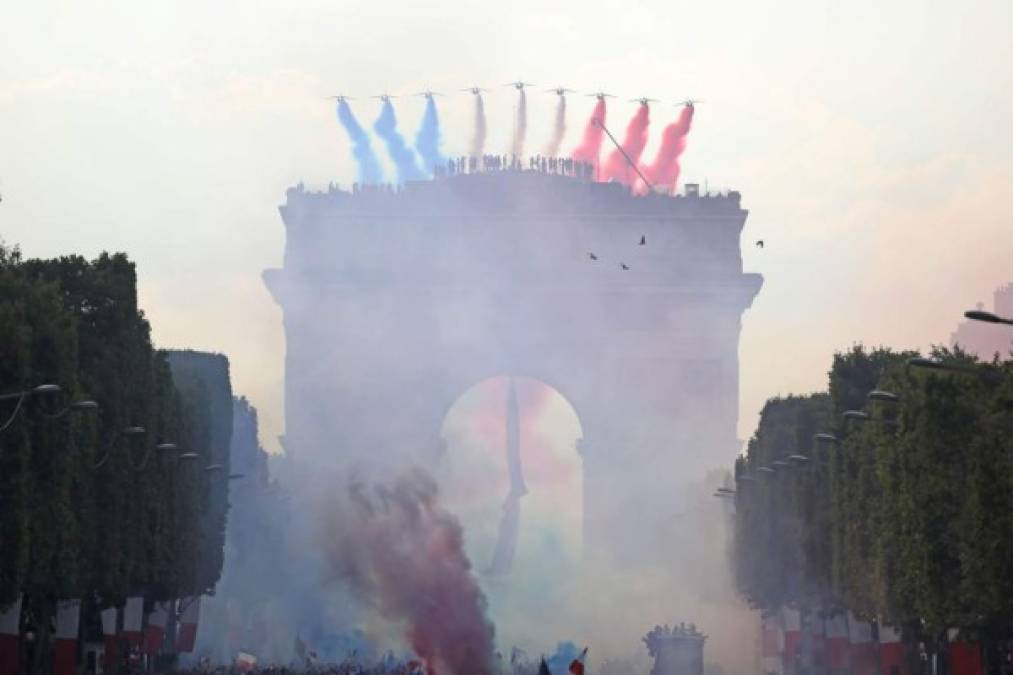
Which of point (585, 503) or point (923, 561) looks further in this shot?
point (585, 503)

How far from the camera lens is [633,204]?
151 m

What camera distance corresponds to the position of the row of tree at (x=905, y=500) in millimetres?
61406

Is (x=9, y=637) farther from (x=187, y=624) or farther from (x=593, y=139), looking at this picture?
(x=593, y=139)

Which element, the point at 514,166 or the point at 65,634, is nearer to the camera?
the point at 65,634

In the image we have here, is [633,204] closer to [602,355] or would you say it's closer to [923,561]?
A: [602,355]

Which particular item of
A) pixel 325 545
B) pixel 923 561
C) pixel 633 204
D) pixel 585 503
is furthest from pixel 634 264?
pixel 923 561

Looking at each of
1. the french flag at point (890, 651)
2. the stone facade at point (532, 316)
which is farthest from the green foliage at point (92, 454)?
the stone facade at point (532, 316)

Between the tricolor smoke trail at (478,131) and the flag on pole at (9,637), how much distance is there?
8913cm

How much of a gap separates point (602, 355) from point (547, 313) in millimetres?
3600

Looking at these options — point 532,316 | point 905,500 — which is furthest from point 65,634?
point 532,316

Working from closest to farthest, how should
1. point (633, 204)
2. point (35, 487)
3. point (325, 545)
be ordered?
point (35, 487) < point (325, 545) < point (633, 204)

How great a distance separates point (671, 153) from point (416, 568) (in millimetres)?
70212

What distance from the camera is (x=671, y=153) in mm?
155625

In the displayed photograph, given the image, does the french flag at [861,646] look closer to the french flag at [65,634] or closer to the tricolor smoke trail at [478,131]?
the french flag at [65,634]
